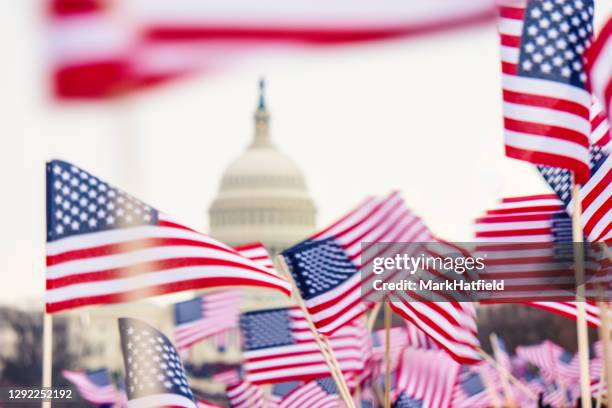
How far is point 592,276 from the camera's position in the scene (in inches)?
528

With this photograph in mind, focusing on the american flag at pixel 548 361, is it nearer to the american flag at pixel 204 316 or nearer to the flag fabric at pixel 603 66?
the american flag at pixel 204 316

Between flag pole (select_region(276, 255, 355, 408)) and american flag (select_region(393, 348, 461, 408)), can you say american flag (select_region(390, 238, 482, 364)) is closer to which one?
flag pole (select_region(276, 255, 355, 408))

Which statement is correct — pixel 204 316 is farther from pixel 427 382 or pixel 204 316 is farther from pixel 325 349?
pixel 325 349

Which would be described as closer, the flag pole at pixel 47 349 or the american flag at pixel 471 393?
the flag pole at pixel 47 349

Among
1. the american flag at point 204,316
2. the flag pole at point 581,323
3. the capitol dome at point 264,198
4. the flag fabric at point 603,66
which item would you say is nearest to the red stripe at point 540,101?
the flag fabric at point 603,66

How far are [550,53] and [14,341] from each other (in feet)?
222

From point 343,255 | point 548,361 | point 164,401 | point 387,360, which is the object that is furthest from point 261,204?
point 164,401

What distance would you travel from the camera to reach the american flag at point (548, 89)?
914cm

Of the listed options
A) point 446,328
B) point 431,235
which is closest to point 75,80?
point 446,328

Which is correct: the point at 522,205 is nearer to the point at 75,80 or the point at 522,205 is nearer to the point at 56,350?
the point at 75,80

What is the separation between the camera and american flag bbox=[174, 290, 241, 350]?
83.5 ft

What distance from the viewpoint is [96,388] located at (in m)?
31.3

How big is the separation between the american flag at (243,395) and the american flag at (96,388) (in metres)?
8.37

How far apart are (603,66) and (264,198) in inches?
4325
